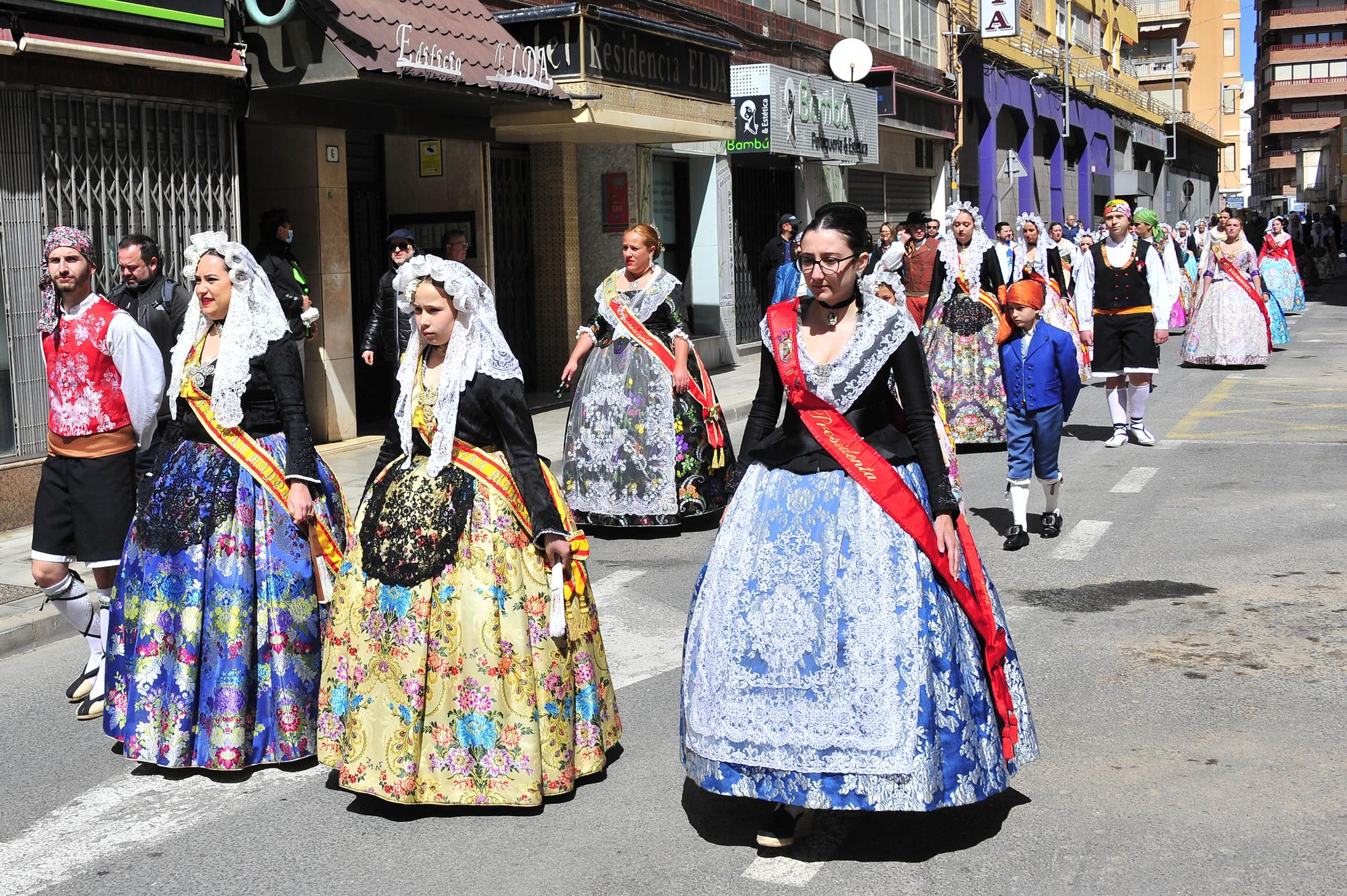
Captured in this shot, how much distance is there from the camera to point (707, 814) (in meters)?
4.82

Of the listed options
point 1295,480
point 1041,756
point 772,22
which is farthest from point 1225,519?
point 772,22

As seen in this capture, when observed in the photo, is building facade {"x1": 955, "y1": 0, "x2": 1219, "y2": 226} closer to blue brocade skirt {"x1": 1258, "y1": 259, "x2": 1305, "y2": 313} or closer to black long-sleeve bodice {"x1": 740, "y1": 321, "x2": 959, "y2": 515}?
blue brocade skirt {"x1": 1258, "y1": 259, "x2": 1305, "y2": 313}

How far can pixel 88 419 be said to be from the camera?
601 centimetres

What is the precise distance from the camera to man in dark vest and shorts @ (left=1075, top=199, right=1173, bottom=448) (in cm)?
1248

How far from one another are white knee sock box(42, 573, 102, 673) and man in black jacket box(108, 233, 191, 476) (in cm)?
75

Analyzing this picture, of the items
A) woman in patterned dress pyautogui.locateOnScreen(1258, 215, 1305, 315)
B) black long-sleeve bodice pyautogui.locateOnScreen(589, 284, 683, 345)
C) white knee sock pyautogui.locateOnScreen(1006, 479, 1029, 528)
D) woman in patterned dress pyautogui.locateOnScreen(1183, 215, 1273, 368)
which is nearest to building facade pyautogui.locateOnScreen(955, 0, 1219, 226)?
woman in patterned dress pyautogui.locateOnScreen(1258, 215, 1305, 315)

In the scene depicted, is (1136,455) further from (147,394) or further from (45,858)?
(45,858)

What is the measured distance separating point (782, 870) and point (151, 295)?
4.10 m

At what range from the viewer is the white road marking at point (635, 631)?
6.52 m

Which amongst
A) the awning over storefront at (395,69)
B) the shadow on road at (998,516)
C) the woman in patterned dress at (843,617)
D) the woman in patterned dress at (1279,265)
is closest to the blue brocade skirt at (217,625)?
the woman in patterned dress at (843,617)

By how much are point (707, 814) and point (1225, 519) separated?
5722mm

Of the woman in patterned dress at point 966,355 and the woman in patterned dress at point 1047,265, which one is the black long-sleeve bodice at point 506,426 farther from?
the woman in patterned dress at point 1047,265

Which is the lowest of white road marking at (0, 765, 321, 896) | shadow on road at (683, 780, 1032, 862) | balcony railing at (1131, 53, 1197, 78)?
white road marking at (0, 765, 321, 896)

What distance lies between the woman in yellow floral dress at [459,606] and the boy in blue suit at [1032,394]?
4.46 metres
